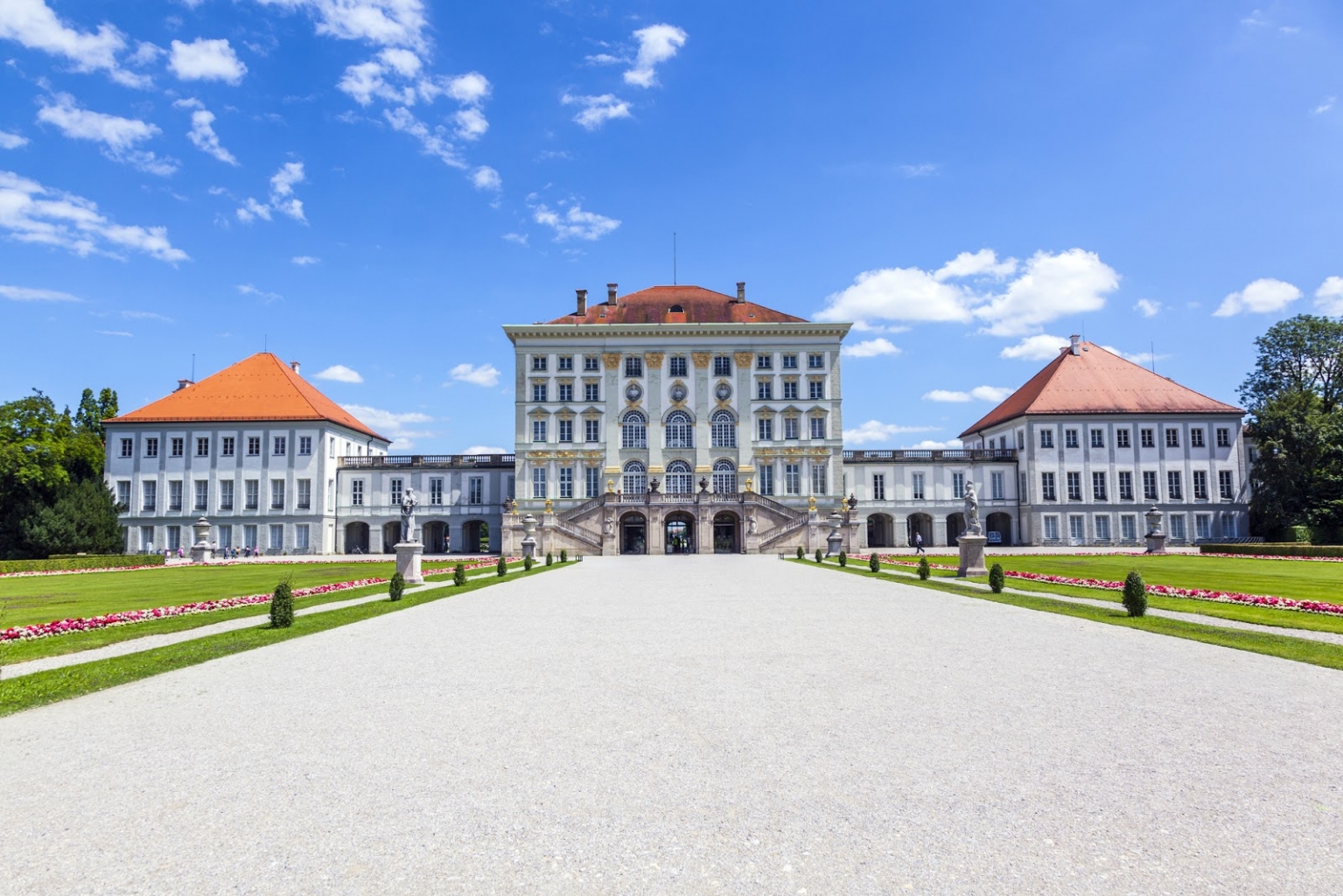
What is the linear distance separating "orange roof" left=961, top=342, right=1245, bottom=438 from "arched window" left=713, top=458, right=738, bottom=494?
70.9ft

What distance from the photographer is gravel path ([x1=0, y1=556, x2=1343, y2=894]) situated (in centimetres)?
471

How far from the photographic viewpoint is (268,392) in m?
63.7

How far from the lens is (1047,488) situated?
62938 mm

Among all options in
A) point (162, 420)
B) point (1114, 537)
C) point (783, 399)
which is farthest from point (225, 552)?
point (1114, 537)

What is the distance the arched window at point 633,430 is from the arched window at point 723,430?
15.9ft

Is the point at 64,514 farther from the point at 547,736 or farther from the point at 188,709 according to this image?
the point at 547,736

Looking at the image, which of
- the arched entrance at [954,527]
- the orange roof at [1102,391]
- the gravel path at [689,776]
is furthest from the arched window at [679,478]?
the gravel path at [689,776]

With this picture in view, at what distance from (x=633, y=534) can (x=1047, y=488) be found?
3020 centimetres

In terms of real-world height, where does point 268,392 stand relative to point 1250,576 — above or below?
above

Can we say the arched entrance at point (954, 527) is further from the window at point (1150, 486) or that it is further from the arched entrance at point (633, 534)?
the arched entrance at point (633, 534)

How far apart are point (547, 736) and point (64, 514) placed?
5187 cm

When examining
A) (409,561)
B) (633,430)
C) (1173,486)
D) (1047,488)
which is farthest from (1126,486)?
(409,561)

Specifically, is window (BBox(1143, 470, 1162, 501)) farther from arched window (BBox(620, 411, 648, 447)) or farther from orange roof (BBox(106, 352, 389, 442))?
orange roof (BBox(106, 352, 389, 442))

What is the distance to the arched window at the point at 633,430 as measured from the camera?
6412 centimetres
